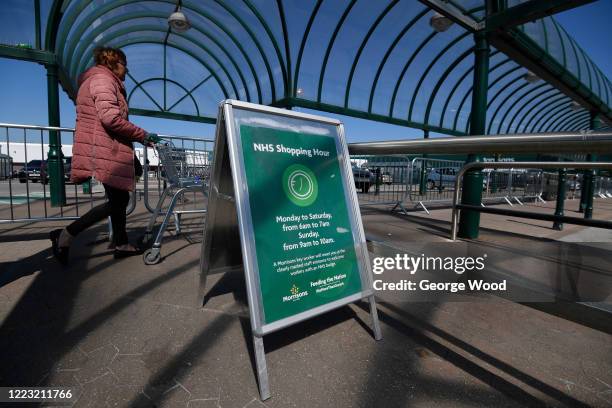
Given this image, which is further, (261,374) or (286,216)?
(286,216)

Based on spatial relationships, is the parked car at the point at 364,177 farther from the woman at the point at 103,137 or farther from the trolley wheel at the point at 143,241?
the woman at the point at 103,137

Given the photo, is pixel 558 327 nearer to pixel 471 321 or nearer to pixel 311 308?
pixel 471 321

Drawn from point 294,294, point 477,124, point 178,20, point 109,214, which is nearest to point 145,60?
point 178,20

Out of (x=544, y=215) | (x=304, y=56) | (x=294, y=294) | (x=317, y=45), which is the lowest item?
(x=294, y=294)

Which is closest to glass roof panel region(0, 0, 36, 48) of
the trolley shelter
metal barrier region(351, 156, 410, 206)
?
the trolley shelter

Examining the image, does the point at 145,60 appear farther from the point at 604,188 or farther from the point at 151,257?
the point at 604,188

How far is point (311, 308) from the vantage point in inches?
62.0

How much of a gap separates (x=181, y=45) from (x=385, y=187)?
25.4ft

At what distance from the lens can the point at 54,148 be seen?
6.09 m

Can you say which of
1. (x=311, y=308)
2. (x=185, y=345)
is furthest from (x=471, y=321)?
(x=185, y=345)

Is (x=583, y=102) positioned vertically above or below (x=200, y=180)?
above

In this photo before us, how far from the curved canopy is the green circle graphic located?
491cm

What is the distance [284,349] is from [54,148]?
22.2 ft

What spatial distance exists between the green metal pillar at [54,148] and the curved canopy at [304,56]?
1.84ft
